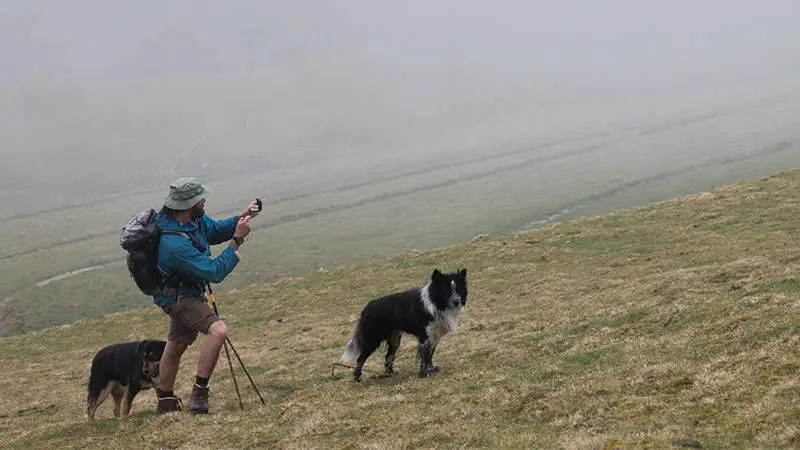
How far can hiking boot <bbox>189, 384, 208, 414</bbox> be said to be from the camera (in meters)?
13.9

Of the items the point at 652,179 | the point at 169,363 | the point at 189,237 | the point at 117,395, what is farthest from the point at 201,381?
the point at 652,179

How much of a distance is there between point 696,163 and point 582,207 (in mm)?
44474

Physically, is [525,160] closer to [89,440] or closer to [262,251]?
[262,251]

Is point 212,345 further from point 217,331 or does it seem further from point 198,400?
point 198,400

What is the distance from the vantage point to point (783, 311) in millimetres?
12641

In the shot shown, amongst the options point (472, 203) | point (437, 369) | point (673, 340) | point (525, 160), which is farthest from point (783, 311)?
point (525, 160)

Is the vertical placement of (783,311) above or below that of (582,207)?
above

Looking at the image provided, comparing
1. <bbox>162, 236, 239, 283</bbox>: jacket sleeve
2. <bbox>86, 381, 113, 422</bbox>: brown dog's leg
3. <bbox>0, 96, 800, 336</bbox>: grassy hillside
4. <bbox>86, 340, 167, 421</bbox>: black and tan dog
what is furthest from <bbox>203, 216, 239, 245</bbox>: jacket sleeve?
<bbox>0, 96, 800, 336</bbox>: grassy hillside

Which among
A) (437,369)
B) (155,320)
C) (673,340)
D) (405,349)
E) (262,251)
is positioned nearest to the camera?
(673,340)

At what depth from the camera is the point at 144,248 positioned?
12.7 meters

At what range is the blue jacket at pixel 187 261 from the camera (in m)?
12.6

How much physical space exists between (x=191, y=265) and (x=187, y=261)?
11cm

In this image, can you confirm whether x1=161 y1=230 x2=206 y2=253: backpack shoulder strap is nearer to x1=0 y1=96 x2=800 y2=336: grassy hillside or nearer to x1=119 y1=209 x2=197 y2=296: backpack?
x1=119 y1=209 x2=197 y2=296: backpack

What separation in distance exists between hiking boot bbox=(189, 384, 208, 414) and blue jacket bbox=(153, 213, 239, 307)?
6.87 ft
